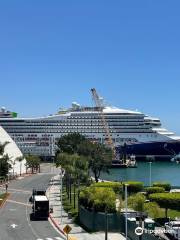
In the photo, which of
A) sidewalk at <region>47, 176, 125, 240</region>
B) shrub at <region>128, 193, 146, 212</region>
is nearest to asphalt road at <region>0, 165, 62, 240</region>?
sidewalk at <region>47, 176, 125, 240</region>

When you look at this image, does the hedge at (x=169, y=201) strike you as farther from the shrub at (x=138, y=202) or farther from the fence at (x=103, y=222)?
the shrub at (x=138, y=202)

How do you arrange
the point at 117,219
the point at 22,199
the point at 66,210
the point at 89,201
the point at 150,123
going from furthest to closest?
the point at 150,123 < the point at 22,199 < the point at 66,210 < the point at 89,201 < the point at 117,219

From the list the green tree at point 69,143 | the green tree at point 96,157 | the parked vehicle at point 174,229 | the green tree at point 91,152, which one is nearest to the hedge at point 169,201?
the parked vehicle at point 174,229

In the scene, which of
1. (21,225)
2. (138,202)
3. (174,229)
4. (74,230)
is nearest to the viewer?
(174,229)

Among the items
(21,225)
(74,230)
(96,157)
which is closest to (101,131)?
(96,157)

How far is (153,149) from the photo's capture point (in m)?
181

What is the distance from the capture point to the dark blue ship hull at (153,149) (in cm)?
17975

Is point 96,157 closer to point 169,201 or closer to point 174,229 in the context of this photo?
point 169,201

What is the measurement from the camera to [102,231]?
39906 mm

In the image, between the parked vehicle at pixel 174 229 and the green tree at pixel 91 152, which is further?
the green tree at pixel 91 152

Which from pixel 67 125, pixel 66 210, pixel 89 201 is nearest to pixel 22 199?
Answer: pixel 66 210

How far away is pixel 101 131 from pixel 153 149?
59.4 feet

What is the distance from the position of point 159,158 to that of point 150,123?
1261 centimetres

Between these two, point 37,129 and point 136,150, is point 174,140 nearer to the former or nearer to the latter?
point 136,150
